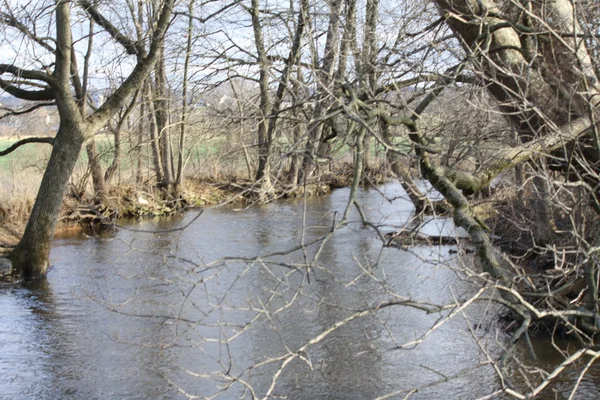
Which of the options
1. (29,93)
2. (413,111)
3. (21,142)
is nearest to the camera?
(413,111)

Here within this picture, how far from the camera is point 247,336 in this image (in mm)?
9031

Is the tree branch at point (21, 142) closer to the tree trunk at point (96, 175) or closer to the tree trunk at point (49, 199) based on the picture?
the tree trunk at point (49, 199)

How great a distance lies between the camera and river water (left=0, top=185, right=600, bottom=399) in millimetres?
7172

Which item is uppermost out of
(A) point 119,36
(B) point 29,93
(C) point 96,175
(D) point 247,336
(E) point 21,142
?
(A) point 119,36

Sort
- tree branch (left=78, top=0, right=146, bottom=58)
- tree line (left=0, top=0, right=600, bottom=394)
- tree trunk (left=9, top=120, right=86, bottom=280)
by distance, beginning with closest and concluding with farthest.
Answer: tree line (left=0, top=0, right=600, bottom=394)
tree trunk (left=9, top=120, right=86, bottom=280)
tree branch (left=78, top=0, right=146, bottom=58)

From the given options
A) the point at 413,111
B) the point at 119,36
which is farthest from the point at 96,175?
the point at 413,111

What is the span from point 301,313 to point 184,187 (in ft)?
42.6

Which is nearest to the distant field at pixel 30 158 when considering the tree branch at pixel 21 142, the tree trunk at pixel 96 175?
the tree trunk at pixel 96 175

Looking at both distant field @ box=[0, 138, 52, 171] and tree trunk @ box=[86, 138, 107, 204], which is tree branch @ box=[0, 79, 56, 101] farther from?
distant field @ box=[0, 138, 52, 171]

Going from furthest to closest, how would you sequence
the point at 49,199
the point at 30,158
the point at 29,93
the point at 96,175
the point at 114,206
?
the point at 30,158
the point at 96,175
the point at 114,206
the point at 29,93
the point at 49,199

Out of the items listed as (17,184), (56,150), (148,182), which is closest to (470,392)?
(56,150)

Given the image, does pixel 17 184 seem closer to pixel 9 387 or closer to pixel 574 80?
pixel 9 387

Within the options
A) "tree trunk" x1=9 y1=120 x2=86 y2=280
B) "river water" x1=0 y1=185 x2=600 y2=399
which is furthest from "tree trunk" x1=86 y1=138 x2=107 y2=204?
"tree trunk" x1=9 y1=120 x2=86 y2=280

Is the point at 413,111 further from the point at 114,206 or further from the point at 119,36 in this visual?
the point at 114,206
